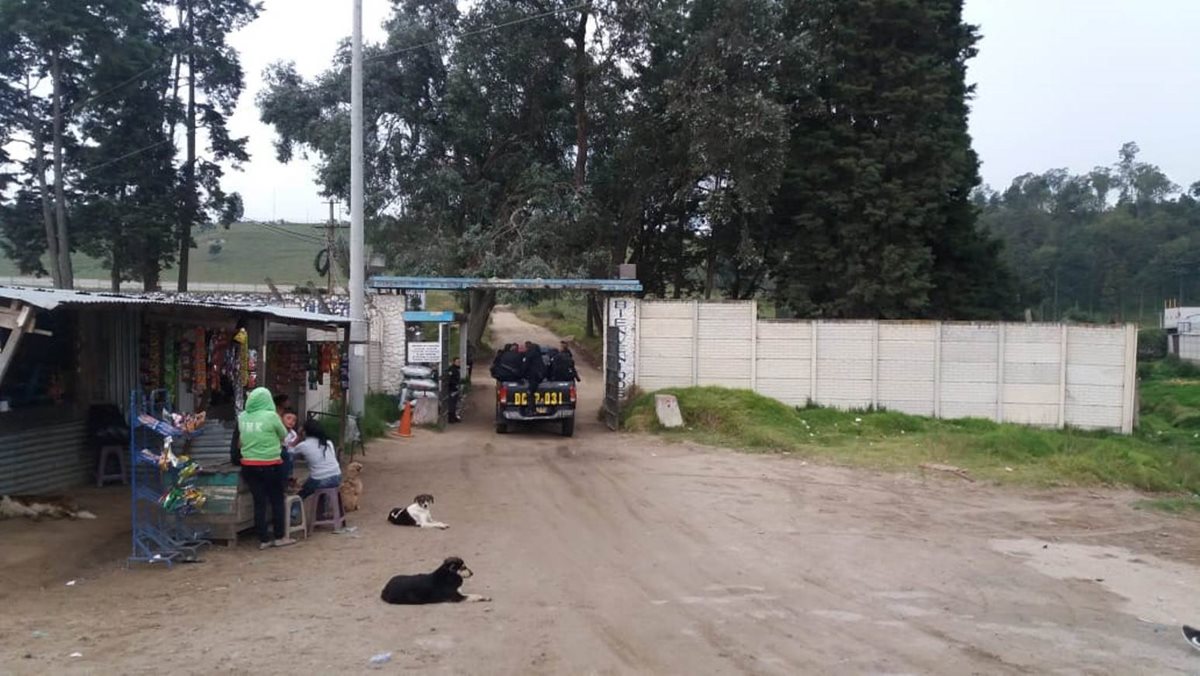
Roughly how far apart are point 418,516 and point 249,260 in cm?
8589

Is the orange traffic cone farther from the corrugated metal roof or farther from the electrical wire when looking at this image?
the electrical wire

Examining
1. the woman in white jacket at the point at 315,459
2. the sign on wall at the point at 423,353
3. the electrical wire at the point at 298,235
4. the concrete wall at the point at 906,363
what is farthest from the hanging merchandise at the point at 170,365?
the electrical wire at the point at 298,235

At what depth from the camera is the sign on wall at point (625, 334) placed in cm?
2031

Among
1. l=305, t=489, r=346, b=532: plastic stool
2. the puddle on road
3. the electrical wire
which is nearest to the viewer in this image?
the puddle on road

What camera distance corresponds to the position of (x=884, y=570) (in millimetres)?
9070

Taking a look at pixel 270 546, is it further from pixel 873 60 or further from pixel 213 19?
pixel 213 19

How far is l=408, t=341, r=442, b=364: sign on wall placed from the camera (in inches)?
800

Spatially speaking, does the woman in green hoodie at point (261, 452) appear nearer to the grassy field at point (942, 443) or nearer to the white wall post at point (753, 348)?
the grassy field at point (942, 443)

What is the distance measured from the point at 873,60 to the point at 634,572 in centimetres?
2341

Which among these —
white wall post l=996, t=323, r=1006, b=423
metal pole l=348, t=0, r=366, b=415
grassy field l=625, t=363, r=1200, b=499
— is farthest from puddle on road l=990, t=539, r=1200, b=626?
metal pole l=348, t=0, r=366, b=415

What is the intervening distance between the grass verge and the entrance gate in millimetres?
562

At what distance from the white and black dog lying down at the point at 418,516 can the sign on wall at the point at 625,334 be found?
9915mm

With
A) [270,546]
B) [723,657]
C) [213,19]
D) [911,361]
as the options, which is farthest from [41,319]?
[213,19]

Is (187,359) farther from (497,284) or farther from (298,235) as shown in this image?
(298,235)
